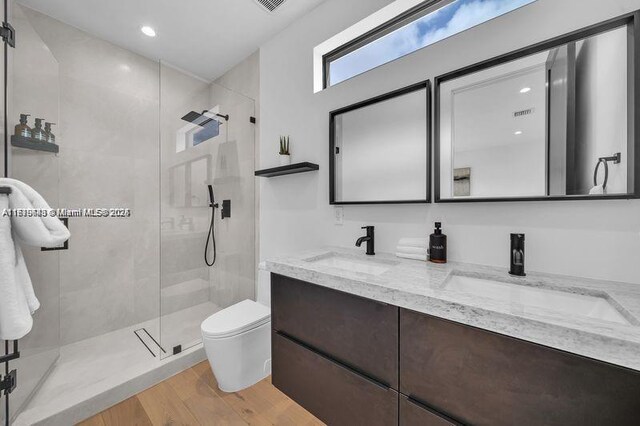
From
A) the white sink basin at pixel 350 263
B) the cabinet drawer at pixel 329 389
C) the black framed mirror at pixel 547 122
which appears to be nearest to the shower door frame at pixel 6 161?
the cabinet drawer at pixel 329 389

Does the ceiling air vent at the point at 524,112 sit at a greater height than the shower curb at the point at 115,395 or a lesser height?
greater

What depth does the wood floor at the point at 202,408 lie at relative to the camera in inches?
55.8

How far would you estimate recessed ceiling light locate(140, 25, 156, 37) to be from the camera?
6.56 feet

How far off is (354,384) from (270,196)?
60.6 inches

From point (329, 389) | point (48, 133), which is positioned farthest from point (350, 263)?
point (48, 133)

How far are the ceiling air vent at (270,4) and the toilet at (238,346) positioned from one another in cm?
222

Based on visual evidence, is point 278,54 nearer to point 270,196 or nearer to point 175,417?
point 270,196

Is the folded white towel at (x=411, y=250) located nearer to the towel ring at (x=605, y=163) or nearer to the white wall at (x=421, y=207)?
the white wall at (x=421, y=207)

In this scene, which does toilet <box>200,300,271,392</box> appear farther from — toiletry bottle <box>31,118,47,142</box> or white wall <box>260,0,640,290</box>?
toiletry bottle <box>31,118,47,142</box>

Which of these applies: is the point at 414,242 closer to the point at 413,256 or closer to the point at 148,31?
the point at 413,256

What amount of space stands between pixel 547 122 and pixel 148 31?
9.20ft

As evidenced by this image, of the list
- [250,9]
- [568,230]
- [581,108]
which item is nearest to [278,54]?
[250,9]

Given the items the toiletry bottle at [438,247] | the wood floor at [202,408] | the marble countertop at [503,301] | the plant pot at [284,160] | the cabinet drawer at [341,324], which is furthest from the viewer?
the plant pot at [284,160]

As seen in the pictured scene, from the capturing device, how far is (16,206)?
3.60 feet
